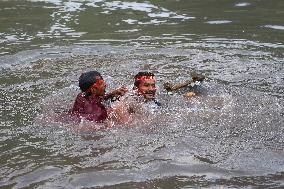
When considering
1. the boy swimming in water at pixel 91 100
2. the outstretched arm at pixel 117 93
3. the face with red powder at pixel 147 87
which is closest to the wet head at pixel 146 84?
the face with red powder at pixel 147 87

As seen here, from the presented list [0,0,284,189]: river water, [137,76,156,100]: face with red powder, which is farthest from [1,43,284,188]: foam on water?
[137,76,156,100]: face with red powder

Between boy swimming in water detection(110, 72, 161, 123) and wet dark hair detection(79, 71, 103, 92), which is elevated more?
wet dark hair detection(79, 71, 103, 92)

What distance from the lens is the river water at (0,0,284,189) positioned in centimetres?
665

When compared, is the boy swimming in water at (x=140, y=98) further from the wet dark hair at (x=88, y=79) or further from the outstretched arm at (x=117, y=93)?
the wet dark hair at (x=88, y=79)

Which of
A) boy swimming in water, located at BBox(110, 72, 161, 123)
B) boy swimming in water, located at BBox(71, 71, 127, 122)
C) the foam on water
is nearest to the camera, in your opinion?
the foam on water

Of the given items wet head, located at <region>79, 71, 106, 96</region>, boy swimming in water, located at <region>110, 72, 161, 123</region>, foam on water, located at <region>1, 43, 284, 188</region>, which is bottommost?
foam on water, located at <region>1, 43, 284, 188</region>

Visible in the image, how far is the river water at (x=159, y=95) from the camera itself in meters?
6.65

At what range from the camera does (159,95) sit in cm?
946

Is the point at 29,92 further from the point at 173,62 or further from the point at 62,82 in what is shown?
the point at 173,62

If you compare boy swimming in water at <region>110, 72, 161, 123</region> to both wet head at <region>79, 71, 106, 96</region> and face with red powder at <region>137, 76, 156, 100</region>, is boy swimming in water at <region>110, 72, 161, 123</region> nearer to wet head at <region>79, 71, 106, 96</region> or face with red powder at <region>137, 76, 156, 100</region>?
face with red powder at <region>137, 76, 156, 100</region>

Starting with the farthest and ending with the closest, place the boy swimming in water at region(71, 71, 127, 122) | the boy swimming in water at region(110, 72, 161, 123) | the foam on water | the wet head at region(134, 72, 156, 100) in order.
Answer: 1. the wet head at region(134, 72, 156, 100)
2. the boy swimming in water at region(110, 72, 161, 123)
3. the boy swimming in water at region(71, 71, 127, 122)
4. the foam on water

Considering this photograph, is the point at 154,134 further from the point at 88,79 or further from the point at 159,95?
the point at 159,95

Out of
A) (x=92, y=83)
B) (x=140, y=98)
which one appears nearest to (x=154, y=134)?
(x=140, y=98)

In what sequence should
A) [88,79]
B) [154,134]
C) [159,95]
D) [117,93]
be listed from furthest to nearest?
1. [159,95]
2. [117,93]
3. [88,79]
4. [154,134]
